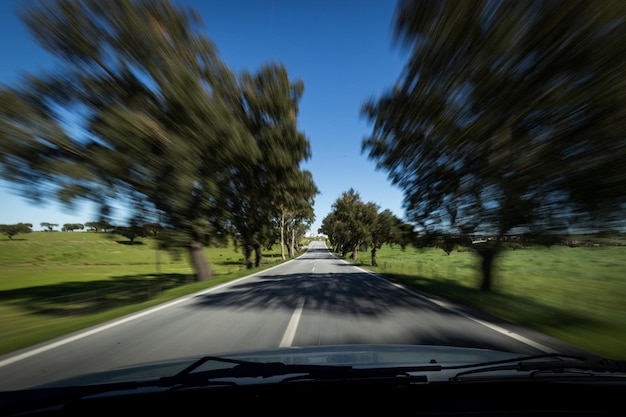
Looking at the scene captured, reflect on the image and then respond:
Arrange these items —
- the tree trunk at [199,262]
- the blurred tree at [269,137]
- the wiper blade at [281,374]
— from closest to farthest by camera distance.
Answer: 1. the wiper blade at [281,374]
2. the blurred tree at [269,137]
3. the tree trunk at [199,262]

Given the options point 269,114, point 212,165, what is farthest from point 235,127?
point 269,114

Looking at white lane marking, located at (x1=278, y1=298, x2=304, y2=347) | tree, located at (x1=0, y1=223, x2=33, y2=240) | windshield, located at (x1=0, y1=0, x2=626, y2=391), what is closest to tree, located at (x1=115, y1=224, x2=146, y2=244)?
windshield, located at (x1=0, y1=0, x2=626, y2=391)

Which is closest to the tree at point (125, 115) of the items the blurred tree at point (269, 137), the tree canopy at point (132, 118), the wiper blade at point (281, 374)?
the tree canopy at point (132, 118)

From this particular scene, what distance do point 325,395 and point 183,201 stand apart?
10881 millimetres

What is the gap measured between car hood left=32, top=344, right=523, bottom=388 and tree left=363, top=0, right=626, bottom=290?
12.6ft

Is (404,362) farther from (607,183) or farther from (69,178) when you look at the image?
(69,178)

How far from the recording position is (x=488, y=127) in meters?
6.38

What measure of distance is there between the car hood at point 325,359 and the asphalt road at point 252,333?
153 cm

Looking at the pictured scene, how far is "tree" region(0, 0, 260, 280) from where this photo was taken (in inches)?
400

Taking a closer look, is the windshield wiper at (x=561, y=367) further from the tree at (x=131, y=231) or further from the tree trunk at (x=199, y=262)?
the tree trunk at (x=199, y=262)

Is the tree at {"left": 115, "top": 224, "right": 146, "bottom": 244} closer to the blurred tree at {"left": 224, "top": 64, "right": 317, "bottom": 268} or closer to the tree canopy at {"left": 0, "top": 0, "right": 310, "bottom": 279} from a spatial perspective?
the tree canopy at {"left": 0, "top": 0, "right": 310, "bottom": 279}

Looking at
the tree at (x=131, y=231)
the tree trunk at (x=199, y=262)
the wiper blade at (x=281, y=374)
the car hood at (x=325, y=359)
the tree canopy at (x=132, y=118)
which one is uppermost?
the tree canopy at (x=132, y=118)

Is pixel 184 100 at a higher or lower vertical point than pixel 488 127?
higher

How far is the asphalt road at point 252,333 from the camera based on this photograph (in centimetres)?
457
